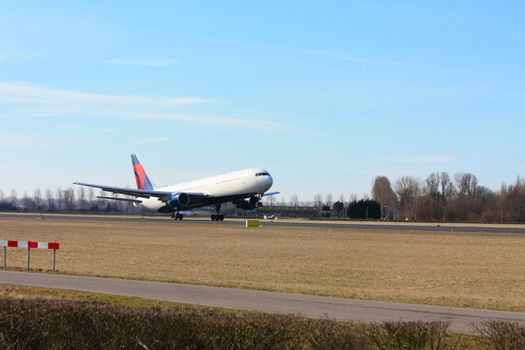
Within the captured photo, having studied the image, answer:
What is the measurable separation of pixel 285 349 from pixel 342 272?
19481 millimetres

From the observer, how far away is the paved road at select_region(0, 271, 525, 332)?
1520 cm

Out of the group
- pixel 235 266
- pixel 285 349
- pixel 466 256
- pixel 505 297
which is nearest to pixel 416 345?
pixel 285 349

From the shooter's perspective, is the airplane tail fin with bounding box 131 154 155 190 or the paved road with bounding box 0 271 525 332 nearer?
the paved road with bounding box 0 271 525 332

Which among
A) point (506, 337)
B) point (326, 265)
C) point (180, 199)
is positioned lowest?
point (326, 265)

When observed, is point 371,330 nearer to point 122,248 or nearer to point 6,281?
point 6,281

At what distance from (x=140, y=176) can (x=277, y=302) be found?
290ft

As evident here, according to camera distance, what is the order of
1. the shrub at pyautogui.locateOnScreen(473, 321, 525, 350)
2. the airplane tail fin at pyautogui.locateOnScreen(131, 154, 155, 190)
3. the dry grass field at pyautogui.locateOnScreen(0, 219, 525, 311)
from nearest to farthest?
the shrub at pyautogui.locateOnScreen(473, 321, 525, 350) < the dry grass field at pyautogui.locateOnScreen(0, 219, 525, 311) < the airplane tail fin at pyautogui.locateOnScreen(131, 154, 155, 190)

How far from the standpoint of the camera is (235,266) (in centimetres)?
2972

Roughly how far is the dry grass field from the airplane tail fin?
5419 centimetres

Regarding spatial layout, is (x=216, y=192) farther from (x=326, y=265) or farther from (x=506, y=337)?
(x=506, y=337)

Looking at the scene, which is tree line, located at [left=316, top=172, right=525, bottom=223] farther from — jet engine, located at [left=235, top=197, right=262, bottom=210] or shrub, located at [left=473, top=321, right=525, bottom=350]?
shrub, located at [left=473, top=321, right=525, bottom=350]

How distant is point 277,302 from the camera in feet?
57.2

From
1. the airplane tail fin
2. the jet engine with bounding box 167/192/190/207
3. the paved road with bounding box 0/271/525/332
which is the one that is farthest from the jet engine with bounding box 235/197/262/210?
the paved road with bounding box 0/271/525/332

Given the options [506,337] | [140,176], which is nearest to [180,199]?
[140,176]
